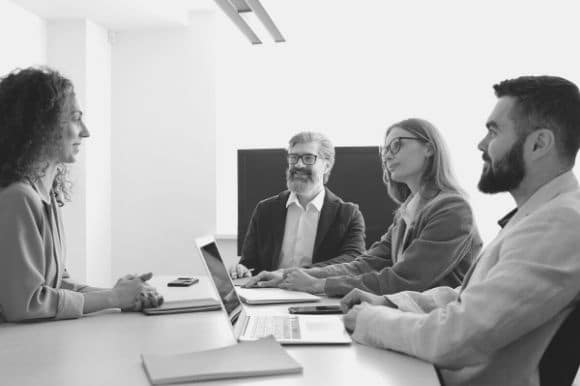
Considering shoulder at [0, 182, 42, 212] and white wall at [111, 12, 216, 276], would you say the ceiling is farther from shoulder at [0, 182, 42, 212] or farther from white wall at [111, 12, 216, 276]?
shoulder at [0, 182, 42, 212]

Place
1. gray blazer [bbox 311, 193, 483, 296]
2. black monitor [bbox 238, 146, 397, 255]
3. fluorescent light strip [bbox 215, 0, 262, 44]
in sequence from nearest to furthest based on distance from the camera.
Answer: gray blazer [bbox 311, 193, 483, 296] < fluorescent light strip [bbox 215, 0, 262, 44] < black monitor [bbox 238, 146, 397, 255]

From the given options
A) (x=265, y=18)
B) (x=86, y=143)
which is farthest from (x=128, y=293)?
(x=86, y=143)

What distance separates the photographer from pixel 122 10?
539cm

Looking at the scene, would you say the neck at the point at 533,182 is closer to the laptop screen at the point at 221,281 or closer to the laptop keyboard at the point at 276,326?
the laptop keyboard at the point at 276,326

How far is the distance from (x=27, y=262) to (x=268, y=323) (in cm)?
75

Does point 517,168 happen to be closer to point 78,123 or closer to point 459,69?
point 78,123

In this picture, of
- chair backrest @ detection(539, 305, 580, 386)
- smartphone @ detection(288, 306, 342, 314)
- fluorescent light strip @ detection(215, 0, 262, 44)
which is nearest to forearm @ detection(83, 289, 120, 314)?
smartphone @ detection(288, 306, 342, 314)

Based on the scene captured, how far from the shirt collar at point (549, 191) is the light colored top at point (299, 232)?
202 centimetres

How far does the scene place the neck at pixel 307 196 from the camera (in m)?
3.61

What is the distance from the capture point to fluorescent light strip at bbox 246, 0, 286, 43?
9.85ft

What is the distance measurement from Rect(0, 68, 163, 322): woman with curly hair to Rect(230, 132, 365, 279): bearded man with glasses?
4.86 feet

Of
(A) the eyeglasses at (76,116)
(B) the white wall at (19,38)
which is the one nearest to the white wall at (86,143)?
(B) the white wall at (19,38)

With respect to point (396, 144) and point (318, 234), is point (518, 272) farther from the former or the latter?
point (318, 234)

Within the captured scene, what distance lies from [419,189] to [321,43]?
10.5ft
